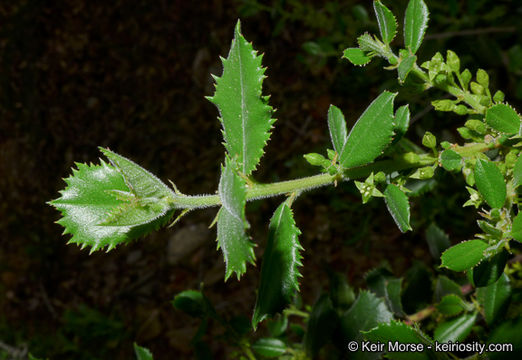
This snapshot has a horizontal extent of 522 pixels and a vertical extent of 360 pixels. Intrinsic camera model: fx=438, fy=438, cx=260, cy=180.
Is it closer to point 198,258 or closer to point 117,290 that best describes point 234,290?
point 198,258

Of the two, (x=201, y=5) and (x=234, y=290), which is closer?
(x=234, y=290)

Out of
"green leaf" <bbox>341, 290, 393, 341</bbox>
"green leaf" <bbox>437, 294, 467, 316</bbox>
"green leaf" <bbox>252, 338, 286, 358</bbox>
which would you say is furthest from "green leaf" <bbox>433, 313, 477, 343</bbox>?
"green leaf" <bbox>252, 338, 286, 358</bbox>

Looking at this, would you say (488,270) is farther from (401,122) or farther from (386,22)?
(386,22)

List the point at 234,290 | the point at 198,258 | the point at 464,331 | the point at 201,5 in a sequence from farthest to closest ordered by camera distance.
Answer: the point at 201,5
the point at 198,258
the point at 234,290
the point at 464,331

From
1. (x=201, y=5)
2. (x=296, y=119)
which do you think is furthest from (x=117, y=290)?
(x=201, y=5)

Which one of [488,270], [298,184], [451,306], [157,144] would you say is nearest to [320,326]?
[451,306]

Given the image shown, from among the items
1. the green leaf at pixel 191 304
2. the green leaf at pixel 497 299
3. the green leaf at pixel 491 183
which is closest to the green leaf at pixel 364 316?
the green leaf at pixel 497 299

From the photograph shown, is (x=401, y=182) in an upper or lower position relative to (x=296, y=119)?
upper
